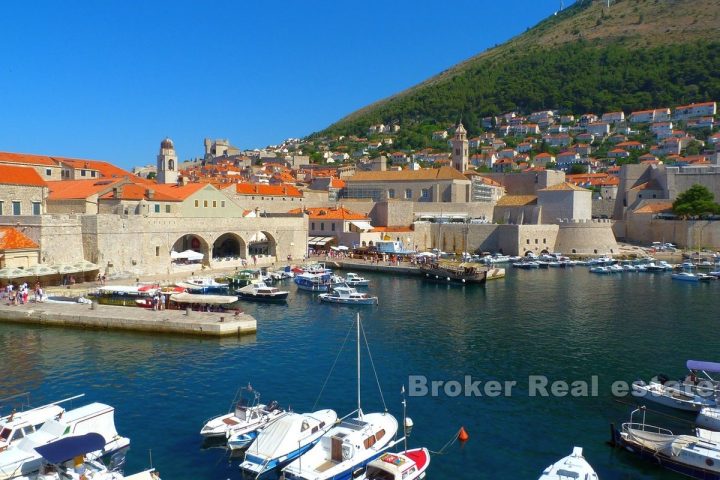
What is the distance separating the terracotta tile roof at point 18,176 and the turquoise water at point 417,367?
10137 mm

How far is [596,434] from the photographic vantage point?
13391 millimetres

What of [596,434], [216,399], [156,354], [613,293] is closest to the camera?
[596,434]

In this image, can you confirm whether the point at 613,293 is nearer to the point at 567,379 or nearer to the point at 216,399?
the point at 567,379

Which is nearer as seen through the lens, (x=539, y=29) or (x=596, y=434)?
(x=596, y=434)

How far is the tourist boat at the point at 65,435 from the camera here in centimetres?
1062

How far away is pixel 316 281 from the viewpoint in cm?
3269

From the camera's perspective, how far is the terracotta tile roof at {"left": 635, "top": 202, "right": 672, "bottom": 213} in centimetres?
Answer: 5536

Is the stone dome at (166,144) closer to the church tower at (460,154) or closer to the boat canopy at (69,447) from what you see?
the church tower at (460,154)

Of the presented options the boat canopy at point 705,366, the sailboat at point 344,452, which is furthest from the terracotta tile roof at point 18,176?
the boat canopy at point 705,366

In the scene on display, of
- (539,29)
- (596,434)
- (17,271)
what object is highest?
(539,29)

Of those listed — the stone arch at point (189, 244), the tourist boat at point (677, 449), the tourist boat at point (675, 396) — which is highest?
the stone arch at point (189, 244)

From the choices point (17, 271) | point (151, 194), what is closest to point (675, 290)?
point (151, 194)

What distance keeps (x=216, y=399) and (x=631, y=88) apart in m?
130

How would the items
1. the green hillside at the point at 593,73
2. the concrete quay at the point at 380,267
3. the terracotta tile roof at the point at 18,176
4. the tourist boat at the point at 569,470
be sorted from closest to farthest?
the tourist boat at the point at 569,470 → the terracotta tile roof at the point at 18,176 → the concrete quay at the point at 380,267 → the green hillside at the point at 593,73
